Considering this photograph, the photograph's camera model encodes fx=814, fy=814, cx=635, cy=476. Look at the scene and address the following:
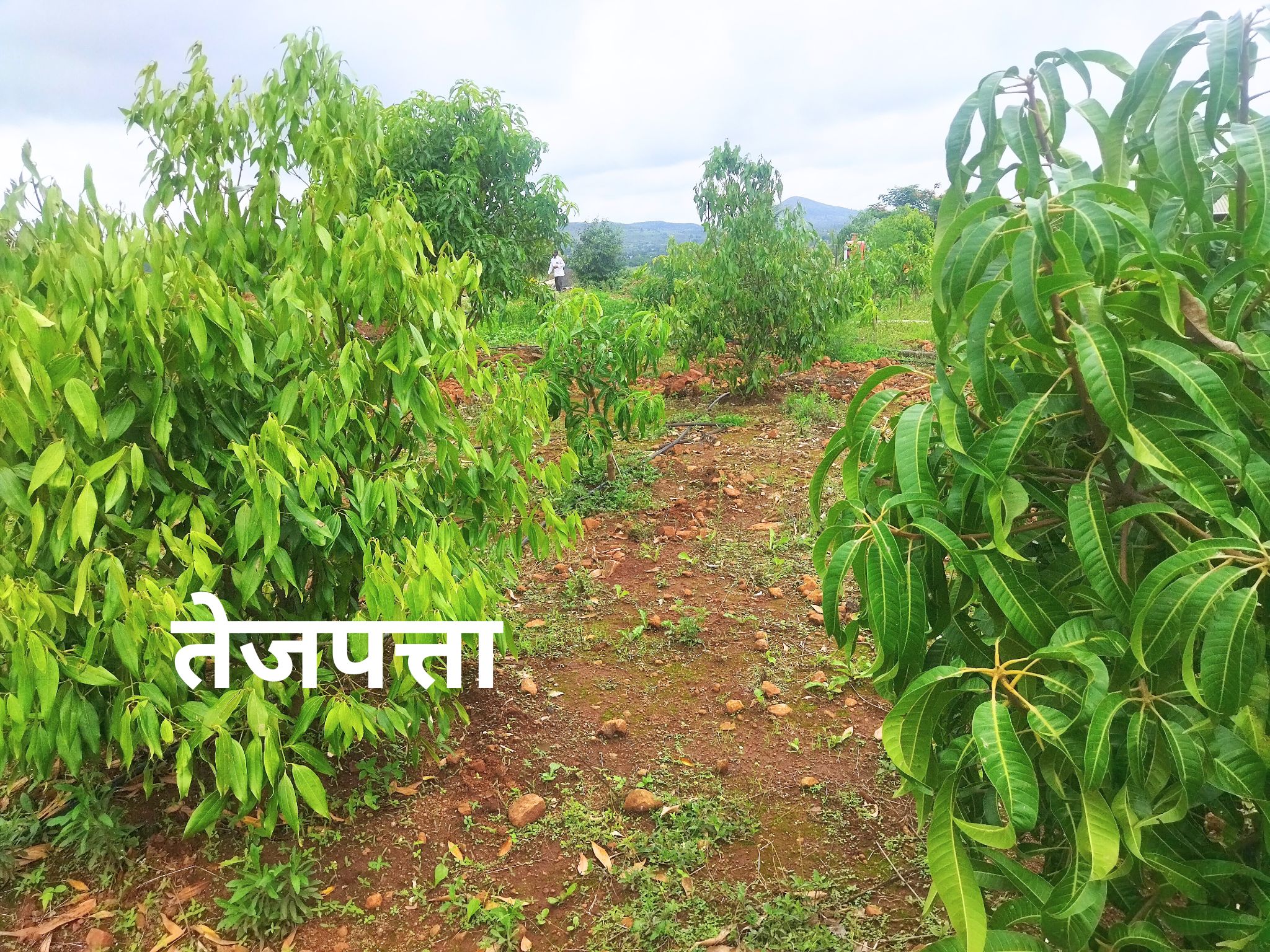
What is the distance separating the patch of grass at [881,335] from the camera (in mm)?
8195

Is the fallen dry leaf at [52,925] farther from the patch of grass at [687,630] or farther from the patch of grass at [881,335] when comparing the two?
the patch of grass at [881,335]

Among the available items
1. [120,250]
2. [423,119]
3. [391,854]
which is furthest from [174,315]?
[423,119]

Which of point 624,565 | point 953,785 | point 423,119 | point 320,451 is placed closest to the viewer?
point 953,785

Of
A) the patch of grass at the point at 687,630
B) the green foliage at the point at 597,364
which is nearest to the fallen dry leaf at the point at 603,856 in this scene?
the patch of grass at the point at 687,630

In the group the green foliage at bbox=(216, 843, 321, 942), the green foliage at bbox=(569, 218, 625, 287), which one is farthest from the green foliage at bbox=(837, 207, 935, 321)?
the green foliage at bbox=(569, 218, 625, 287)

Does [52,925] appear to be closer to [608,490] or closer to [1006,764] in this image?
[1006,764]

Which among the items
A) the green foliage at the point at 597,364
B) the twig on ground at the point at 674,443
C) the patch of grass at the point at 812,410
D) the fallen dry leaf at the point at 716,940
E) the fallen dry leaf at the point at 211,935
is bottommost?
the fallen dry leaf at the point at 211,935

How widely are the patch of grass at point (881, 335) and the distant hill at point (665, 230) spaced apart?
1052 millimetres

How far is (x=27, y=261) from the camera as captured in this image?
1.60m

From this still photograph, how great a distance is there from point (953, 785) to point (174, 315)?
165 cm

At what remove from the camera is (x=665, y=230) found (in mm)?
10664

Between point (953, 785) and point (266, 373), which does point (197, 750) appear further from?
point (953, 785)

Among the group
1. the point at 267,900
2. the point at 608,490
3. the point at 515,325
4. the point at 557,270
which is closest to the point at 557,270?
the point at 557,270

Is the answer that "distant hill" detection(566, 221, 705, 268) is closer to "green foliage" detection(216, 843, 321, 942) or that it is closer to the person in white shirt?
the person in white shirt
